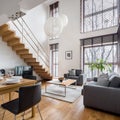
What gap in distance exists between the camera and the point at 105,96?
2637 millimetres

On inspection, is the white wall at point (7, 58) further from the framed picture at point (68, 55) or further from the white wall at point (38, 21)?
the framed picture at point (68, 55)

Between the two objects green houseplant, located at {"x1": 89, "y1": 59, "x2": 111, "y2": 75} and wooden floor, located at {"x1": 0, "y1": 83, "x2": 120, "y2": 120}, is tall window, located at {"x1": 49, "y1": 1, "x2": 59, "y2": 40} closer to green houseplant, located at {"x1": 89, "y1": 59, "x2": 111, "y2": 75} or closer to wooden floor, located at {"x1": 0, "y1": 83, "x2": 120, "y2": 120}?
green houseplant, located at {"x1": 89, "y1": 59, "x2": 111, "y2": 75}

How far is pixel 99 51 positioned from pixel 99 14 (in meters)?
1.96

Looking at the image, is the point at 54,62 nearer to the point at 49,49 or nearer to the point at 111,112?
the point at 49,49

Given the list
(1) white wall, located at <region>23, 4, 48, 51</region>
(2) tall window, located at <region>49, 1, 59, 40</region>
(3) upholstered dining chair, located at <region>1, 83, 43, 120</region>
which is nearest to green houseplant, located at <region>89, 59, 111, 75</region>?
(2) tall window, located at <region>49, 1, 59, 40</region>

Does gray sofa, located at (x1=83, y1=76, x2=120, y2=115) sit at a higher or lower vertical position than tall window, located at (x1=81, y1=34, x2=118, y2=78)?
lower

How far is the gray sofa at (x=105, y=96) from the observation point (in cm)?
253

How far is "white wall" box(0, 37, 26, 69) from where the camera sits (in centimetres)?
530

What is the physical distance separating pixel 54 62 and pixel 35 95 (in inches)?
237

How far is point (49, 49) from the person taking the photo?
7.96m

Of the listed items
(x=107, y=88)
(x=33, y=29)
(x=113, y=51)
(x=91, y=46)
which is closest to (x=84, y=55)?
(x=91, y=46)

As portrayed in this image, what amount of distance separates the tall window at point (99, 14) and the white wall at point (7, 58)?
156 inches

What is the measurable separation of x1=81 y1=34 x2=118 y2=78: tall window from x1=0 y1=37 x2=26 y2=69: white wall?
3614 mm

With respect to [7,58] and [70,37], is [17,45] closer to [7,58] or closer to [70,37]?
[7,58]
